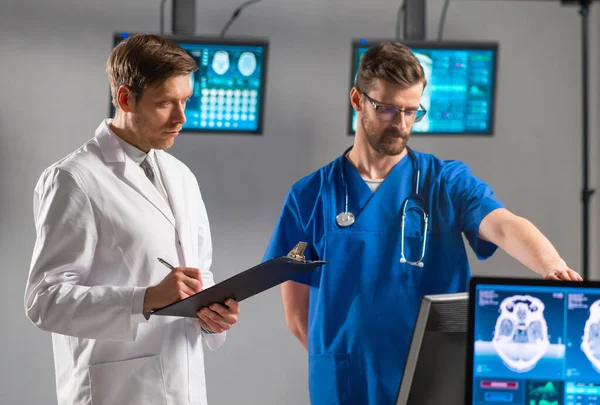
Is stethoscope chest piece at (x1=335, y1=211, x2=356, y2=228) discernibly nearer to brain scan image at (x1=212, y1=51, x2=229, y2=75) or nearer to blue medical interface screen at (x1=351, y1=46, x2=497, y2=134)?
blue medical interface screen at (x1=351, y1=46, x2=497, y2=134)

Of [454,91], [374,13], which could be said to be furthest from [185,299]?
[374,13]

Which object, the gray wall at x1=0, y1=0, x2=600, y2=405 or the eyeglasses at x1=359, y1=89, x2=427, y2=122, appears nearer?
the eyeglasses at x1=359, y1=89, x2=427, y2=122

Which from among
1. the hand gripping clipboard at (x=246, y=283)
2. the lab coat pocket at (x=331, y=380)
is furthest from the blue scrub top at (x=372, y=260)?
the hand gripping clipboard at (x=246, y=283)

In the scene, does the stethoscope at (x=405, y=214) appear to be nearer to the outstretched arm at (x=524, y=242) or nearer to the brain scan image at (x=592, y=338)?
the outstretched arm at (x=524, y=242)

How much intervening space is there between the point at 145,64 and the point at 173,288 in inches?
20.3

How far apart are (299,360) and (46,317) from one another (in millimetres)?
1666

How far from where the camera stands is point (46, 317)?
144 cm

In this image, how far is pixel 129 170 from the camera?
164 cm

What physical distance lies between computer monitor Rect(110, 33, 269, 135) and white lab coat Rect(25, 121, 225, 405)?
102cm

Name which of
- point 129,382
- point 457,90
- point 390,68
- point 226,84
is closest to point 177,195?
point 129,382

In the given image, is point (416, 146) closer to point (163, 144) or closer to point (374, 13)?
point (374, 13)

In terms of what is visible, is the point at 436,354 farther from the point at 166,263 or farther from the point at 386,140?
the point at 386,140

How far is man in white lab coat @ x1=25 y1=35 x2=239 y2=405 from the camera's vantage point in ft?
4.77

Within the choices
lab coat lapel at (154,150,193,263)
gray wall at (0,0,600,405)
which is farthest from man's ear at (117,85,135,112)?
gray wall at (0,0,600,405)
